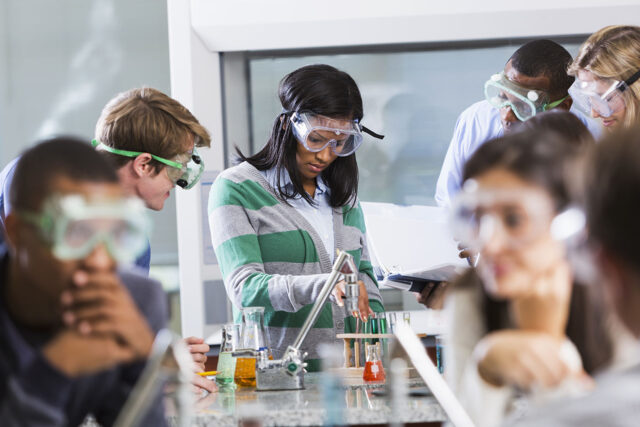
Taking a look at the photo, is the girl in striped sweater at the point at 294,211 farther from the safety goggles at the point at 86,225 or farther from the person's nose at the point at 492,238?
the person's nose at the point at 492,238

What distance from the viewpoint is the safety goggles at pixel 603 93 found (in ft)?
7.24

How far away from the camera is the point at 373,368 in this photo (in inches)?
87.9

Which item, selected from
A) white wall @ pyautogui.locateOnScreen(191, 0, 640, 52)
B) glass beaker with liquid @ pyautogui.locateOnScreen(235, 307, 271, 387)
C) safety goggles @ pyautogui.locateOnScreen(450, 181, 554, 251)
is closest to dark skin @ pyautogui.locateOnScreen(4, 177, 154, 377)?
safety goggles @ pyautogui.locateOnScreen(450, 181, 554, 251)

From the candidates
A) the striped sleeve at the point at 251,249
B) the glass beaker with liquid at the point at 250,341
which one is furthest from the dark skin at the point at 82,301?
the striped sleeve at the point at 251,249

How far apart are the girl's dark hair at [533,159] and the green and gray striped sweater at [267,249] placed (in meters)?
1.38

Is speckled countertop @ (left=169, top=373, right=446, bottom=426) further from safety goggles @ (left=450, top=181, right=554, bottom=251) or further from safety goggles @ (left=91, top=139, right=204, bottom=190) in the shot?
safety goggles @ (left=450, top=181, right=554, bottom=251)

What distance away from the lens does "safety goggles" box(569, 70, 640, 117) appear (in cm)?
221

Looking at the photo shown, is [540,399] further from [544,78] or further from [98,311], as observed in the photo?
[544,78]

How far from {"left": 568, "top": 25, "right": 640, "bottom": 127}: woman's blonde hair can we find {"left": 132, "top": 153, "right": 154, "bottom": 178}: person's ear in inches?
48.7

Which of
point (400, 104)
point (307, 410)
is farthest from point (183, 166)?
point (400, 104)

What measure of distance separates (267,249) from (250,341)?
37 centimetres

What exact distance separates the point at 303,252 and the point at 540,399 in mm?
1593

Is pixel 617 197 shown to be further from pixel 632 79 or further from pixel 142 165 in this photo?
pixel 632 79

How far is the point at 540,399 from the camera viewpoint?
3.08 ft
